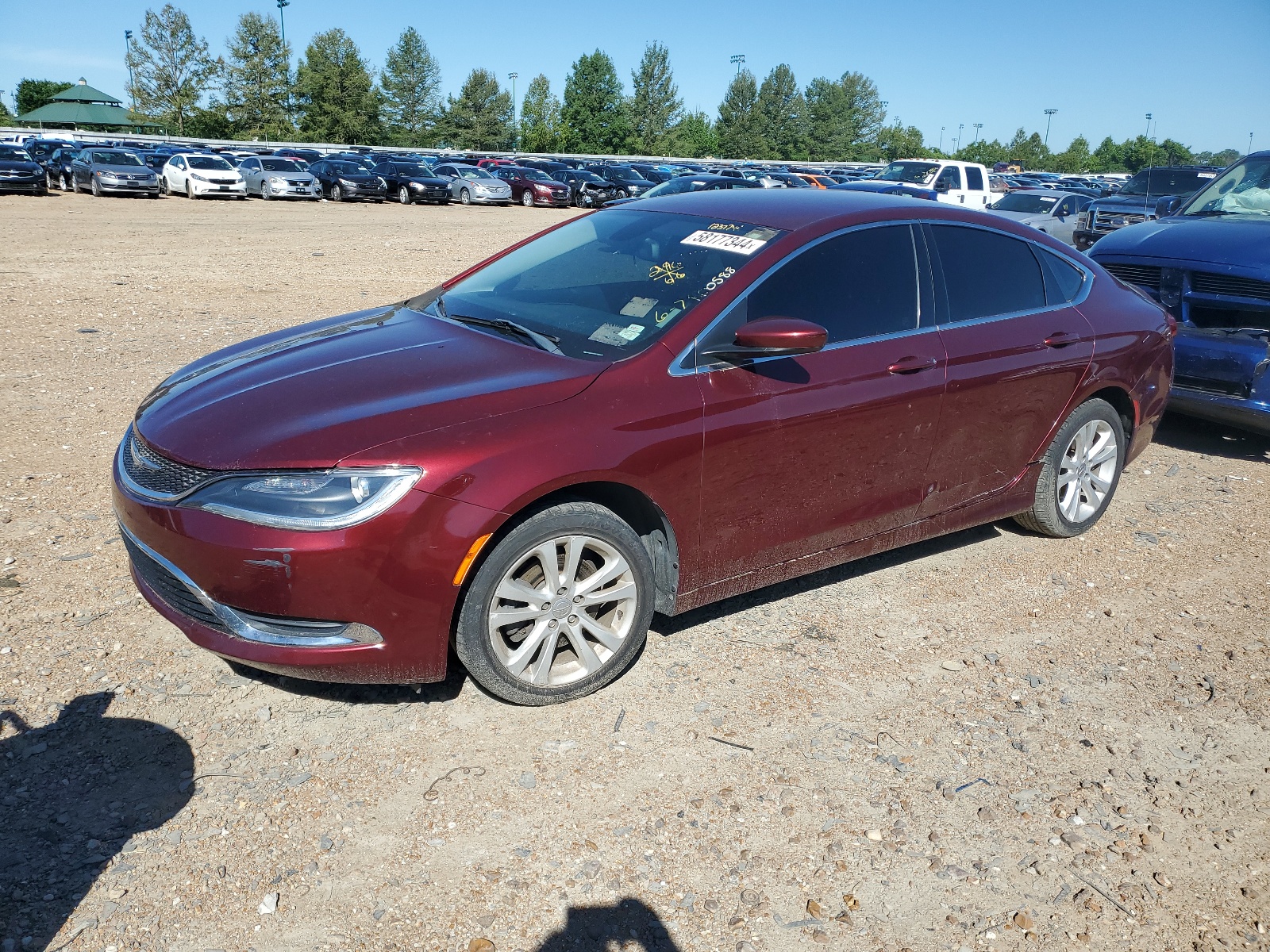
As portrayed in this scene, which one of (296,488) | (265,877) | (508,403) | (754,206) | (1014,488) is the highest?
(754,206)

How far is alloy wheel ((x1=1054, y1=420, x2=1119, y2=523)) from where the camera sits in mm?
5336

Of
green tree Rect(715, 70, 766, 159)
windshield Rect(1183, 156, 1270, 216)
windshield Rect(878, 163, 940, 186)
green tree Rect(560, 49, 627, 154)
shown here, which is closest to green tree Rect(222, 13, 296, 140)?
green tree Rect(560, 49, 627, 154)

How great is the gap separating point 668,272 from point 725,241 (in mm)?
275

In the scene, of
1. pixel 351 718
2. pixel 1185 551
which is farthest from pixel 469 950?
pixel 1185 551

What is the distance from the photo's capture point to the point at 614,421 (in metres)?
3.56

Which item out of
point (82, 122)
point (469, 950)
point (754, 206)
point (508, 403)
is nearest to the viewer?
point (469, 950)

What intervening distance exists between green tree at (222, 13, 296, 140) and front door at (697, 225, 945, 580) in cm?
8496

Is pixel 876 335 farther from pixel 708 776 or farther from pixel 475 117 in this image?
pixel 475 117

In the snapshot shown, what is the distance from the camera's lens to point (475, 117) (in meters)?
96.0

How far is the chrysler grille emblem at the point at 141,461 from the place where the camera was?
351 cm

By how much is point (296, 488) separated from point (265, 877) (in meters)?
1.13

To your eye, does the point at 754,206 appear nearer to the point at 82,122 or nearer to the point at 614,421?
the point at 614,421

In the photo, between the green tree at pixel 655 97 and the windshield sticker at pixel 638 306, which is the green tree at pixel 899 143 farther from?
the windshield sticker at pixel 638 306

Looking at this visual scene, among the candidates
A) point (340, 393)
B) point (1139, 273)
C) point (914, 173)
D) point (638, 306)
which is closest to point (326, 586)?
point (340, 393)
